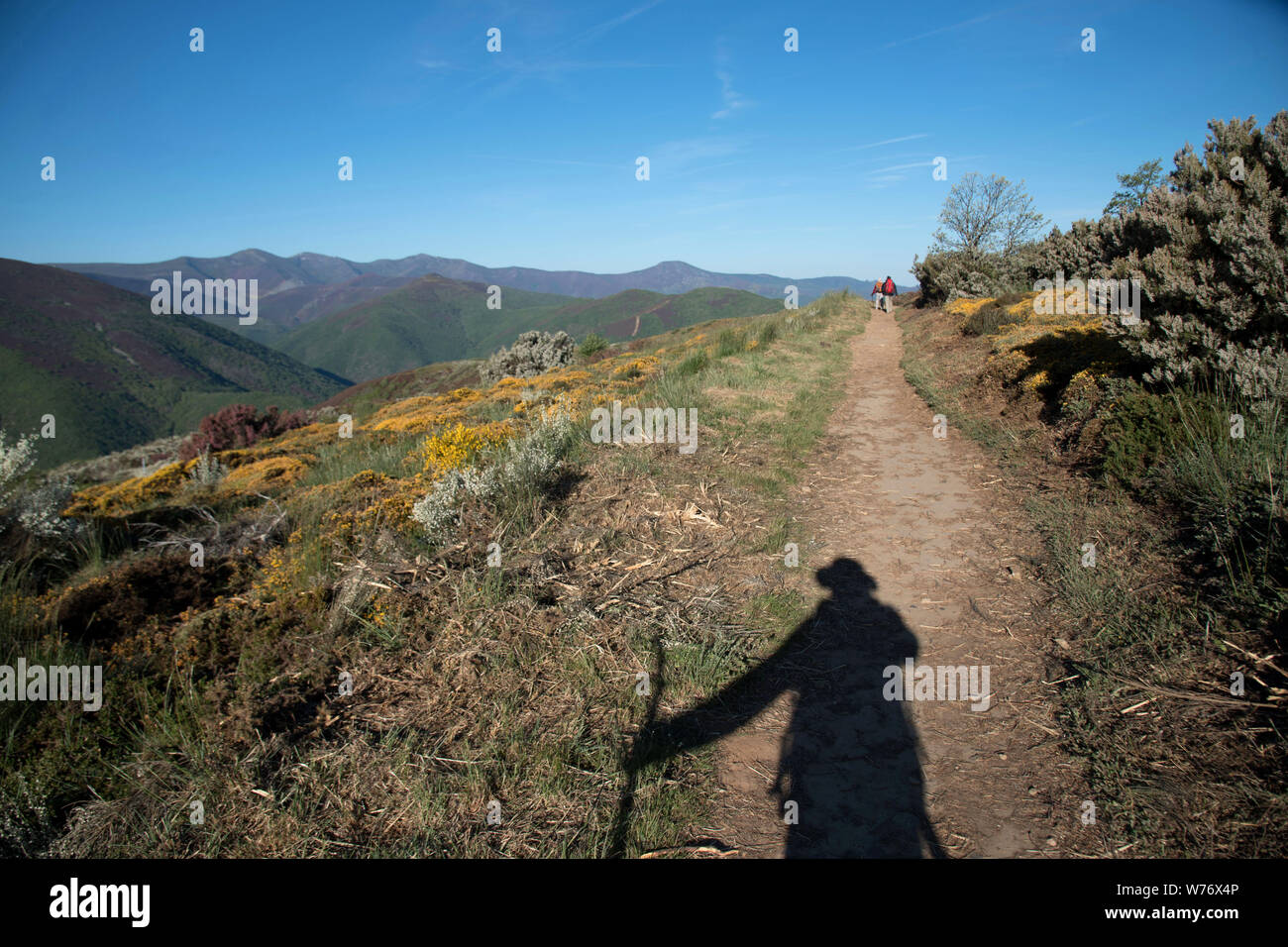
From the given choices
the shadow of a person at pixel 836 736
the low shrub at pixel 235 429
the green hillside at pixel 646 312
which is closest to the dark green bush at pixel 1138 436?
the shadow of a person at pixel 836 736

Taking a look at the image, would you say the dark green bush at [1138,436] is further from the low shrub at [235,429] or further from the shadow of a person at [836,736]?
the low shrub at [235,429]

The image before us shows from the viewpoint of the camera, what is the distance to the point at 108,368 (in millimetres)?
104250

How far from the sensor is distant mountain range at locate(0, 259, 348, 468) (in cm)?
8481

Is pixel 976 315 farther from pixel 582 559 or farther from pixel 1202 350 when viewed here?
pixel 582 559

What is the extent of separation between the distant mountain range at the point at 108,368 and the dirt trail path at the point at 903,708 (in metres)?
93.1

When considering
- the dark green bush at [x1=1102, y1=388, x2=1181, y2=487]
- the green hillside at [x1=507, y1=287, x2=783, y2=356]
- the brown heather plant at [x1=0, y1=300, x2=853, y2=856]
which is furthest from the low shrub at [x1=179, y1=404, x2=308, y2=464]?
the green hillside at [x1=507, y1=287, x2=783, y2=356]

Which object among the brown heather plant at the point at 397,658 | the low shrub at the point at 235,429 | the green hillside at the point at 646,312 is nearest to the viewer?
the brown heather plant at the point at 397,658

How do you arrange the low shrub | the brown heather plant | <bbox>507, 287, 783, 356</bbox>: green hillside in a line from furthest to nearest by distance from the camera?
<bbox>507, 287, 783, 356</bbox>: green hillside
the low shrub
the brown heather plant

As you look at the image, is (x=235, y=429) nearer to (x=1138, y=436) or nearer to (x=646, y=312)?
(x=1138, y=436)

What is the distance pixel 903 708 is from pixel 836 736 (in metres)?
0.47

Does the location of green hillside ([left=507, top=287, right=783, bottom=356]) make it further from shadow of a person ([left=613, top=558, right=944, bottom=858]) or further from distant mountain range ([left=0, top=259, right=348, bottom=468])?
shadow of a person ([left=613, top=558, right=944, bottom=858])

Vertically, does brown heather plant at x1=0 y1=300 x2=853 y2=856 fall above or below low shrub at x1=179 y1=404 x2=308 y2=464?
below

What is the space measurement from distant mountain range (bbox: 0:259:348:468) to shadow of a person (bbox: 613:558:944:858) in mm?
93144

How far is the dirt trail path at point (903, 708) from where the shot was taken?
2.47 metres
